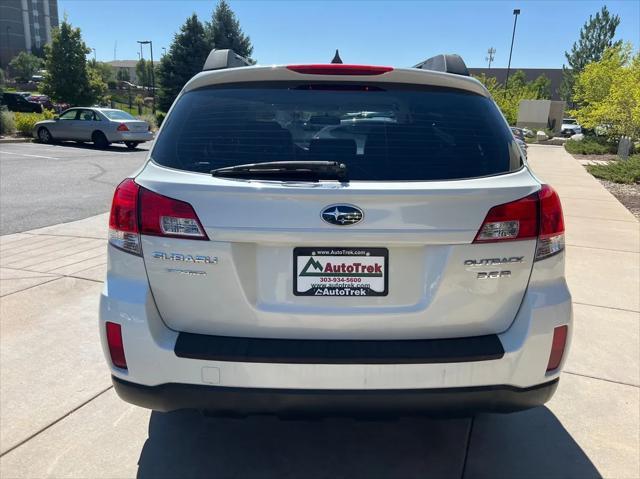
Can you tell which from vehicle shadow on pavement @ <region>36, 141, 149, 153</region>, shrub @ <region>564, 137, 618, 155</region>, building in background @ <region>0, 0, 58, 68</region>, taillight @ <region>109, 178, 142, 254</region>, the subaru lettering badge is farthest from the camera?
building in background @ <region>0, 0, 58, 68</region>

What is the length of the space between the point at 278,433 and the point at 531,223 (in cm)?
170

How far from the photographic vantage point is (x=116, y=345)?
2174 mm

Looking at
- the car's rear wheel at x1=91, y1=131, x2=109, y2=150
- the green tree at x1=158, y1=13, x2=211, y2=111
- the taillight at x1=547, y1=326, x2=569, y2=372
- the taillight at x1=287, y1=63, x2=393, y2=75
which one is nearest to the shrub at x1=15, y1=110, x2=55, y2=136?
the car's rear wheel at x1=91, y1=131, x2=109, y2=150

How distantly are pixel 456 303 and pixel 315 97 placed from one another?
111cm

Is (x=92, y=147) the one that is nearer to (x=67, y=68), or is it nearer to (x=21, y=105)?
(x=67, y=68)

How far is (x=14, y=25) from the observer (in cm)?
11288

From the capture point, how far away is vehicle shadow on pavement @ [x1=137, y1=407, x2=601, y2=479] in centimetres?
254

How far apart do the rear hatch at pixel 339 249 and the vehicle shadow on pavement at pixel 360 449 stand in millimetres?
704

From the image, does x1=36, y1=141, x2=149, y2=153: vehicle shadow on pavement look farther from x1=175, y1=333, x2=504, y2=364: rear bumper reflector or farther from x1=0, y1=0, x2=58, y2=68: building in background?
x1=0, y1=0, x2=58, y2=68: building in background

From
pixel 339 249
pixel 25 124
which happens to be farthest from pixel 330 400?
pixel 25 124

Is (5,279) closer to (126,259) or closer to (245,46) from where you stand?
(126,259)

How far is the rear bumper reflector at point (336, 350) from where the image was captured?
2.03 m

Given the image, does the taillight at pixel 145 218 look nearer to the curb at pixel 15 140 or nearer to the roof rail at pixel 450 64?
the roof rail at pixel 450 64

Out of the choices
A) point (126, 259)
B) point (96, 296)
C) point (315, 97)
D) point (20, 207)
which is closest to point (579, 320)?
point (315, 97)
